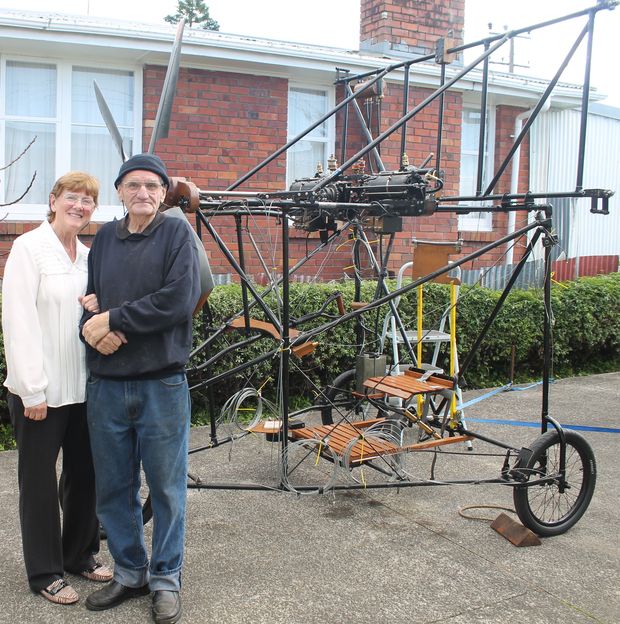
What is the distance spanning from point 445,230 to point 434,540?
6.88 m

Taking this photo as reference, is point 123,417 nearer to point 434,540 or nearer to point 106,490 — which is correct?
point 106,490

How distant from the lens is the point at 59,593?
348 cm

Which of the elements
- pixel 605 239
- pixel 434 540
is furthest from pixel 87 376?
pixel 605 239

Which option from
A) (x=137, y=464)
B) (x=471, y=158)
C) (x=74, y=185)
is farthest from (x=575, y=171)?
(x=137, y=464)

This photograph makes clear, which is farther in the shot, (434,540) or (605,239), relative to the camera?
(605,239)

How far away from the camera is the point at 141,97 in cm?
919

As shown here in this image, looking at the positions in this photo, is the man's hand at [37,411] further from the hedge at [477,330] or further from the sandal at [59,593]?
the hedge at [477,330]

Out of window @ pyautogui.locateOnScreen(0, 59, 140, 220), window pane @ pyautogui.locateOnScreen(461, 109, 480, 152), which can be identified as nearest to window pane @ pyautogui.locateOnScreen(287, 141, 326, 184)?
window @ pyautogui.locateOnScreen(0, 59, 140, 220)

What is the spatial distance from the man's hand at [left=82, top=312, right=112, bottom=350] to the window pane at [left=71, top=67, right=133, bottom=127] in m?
6.40

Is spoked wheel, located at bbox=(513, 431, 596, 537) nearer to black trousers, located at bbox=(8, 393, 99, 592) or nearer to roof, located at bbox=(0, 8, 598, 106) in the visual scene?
black trousers, located at bbox=(8, 393, 99, 592)

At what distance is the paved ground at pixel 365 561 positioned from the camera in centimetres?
347

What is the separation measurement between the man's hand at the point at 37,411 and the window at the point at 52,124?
594 cm

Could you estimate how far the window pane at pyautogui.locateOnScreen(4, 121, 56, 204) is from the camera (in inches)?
351

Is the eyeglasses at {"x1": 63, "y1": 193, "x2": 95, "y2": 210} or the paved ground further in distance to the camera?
the eyeglasses at {"x1": 63, "y1": 193, "x2": 95, "y2": 210}
